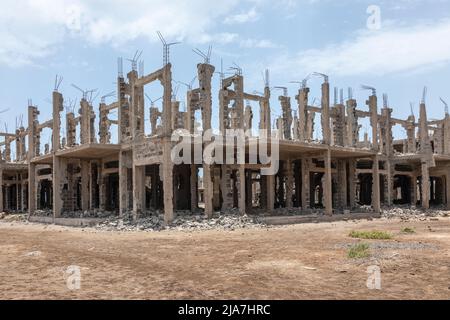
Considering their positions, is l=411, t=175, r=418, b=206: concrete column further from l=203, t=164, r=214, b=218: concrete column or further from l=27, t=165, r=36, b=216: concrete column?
l=27, t=165, r=36, b=216: concrete column

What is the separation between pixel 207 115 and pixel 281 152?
7.11 metres

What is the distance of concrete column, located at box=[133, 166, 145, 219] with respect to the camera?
24659 millimetres

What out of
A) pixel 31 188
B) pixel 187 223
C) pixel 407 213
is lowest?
pixel 407 213

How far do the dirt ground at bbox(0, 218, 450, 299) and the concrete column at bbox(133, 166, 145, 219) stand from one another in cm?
767

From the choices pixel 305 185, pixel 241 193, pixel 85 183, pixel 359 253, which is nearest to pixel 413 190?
pixel 305 185

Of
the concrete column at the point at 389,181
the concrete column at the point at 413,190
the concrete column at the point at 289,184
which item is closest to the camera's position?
the concrete column at the point at 289,184

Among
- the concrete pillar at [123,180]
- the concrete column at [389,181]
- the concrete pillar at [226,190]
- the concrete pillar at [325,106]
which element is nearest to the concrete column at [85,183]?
the concrete pillar at [123,180]

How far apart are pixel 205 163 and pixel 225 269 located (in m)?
13.4

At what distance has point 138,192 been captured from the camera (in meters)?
24.8

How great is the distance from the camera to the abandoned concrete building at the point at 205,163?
24.5 metres

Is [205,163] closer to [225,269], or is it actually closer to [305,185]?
[305,185]

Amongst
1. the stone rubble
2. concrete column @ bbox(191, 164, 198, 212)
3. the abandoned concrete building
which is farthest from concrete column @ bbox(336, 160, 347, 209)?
the stone rubble

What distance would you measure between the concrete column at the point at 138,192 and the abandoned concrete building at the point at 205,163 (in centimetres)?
5

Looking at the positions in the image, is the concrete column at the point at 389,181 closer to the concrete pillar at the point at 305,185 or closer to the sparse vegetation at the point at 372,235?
the concrete pillar at the point at 305,185
